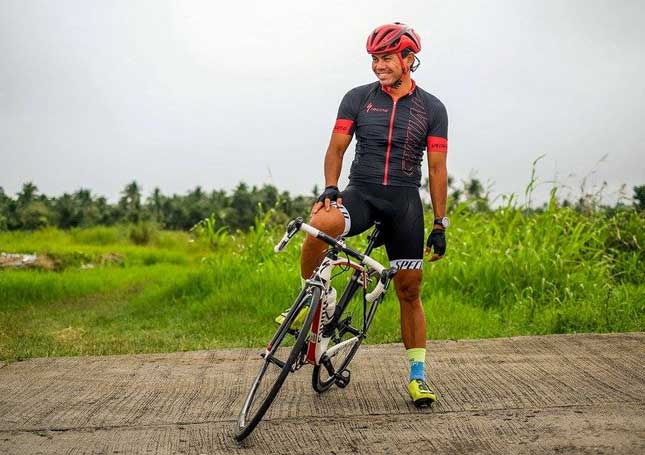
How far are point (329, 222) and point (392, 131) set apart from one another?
2.23ft

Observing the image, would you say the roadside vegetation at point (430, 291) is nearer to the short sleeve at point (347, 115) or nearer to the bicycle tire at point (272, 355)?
the short sleeve at point (347, 115)

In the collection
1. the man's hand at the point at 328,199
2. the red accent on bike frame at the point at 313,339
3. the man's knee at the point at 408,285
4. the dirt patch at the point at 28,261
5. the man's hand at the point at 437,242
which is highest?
the man's hand at the point at 328,199


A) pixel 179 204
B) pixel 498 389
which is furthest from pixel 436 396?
pixel 179 204

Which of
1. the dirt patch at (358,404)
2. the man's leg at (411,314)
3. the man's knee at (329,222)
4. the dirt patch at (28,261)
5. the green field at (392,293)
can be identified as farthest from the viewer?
the dirt patch at (28,261)

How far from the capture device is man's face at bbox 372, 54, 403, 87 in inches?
202

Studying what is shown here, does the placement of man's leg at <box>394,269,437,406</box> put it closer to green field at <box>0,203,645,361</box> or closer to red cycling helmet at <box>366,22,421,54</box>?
red cycling helmet at <box>366,22,421,54</box>

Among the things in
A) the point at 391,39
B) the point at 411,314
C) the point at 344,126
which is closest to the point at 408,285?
the point at 411,314

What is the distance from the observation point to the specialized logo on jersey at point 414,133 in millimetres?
5141

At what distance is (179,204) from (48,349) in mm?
12443

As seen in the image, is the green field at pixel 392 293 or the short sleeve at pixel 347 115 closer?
the short sleeve at pixel 347 115

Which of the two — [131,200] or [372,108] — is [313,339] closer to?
[372,108]

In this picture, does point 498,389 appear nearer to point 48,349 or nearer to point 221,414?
point 221,414

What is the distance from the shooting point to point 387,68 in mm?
5141

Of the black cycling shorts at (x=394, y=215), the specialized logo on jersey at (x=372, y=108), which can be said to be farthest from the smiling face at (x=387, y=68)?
the black cycling shorts at (x=394, y=215)
